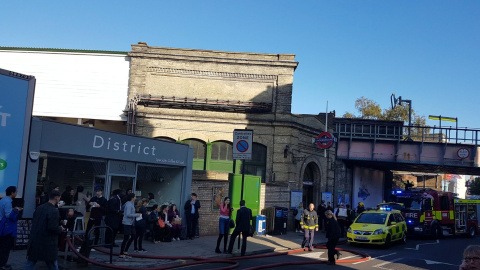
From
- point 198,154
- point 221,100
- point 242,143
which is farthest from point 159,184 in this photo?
point 221,100

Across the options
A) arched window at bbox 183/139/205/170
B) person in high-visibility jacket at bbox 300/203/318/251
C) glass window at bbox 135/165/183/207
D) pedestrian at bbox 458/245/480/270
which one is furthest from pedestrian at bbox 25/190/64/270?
arched window at bbox 183/139/205/170

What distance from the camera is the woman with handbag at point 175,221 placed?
1717cm

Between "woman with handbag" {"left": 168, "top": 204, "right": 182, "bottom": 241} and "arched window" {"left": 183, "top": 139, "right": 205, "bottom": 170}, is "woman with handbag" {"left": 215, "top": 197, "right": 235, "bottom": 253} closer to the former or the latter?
"woman with handbag" {"left": 168, "top": 204, "right": 182, "bottom": 241}

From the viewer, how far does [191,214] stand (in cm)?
1781

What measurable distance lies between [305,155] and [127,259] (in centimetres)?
1691

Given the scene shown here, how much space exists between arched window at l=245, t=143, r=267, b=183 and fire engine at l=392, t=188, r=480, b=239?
8.03m

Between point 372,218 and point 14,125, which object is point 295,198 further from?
point 14,125

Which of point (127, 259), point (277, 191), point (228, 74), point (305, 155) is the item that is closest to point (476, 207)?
point (305, 155)

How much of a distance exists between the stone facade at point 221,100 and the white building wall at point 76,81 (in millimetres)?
1328

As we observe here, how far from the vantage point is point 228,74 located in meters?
27.2

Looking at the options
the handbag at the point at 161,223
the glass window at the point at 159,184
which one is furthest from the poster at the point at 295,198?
the handbag at the point at 161,223

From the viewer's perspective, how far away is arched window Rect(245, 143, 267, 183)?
26391 millimetres

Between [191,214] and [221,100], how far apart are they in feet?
34.0

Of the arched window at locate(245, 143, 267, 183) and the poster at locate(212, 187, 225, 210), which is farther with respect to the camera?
the arched window at locate(245, 143, 267, 183)
